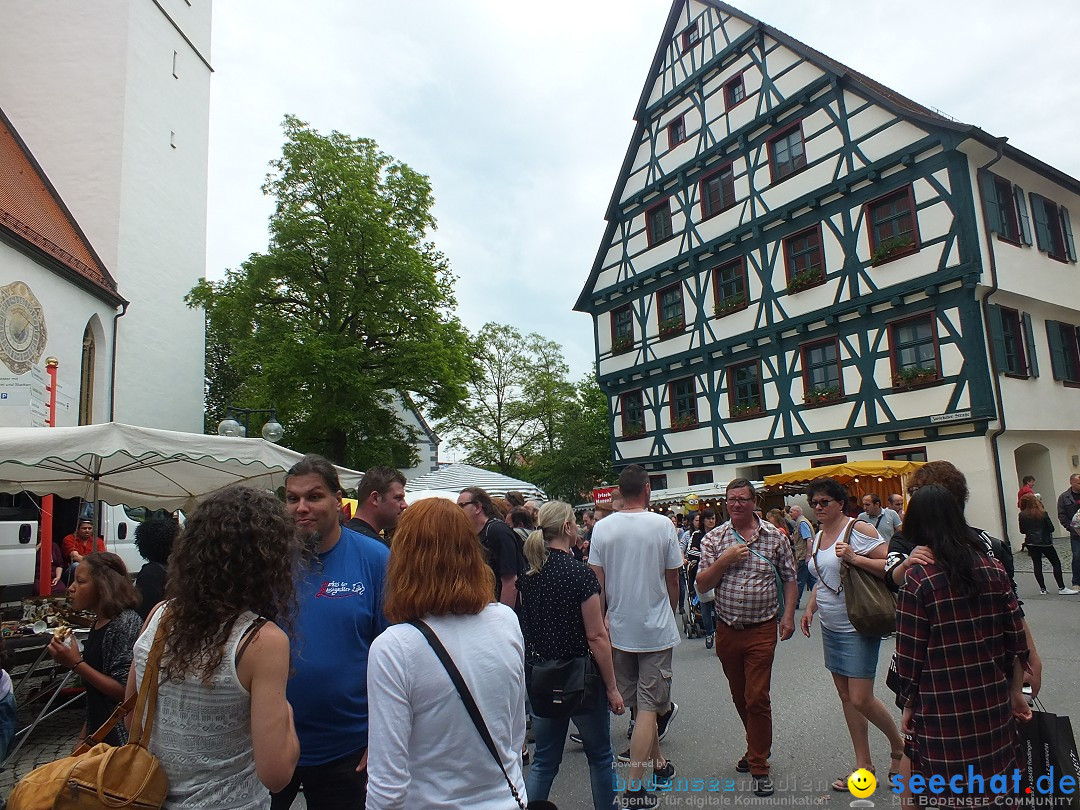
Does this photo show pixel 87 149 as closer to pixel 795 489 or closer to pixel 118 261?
pixel 118 261

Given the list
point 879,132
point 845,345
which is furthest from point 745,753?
point 879,132

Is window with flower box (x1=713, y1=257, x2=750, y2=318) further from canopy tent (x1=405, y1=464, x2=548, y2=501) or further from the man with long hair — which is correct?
the man with long hair

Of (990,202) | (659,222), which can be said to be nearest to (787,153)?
(659,222)

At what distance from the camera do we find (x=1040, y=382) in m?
17.8

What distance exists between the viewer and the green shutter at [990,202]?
1697 centimetres

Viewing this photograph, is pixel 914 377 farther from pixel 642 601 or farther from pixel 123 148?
pixel 123 148

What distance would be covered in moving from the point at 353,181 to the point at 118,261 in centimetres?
739

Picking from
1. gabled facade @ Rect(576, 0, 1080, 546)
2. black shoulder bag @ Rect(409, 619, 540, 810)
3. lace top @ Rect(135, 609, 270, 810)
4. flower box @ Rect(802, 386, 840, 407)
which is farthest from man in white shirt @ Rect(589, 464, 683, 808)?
flower box @ Rect(802, 386, 840, 407)

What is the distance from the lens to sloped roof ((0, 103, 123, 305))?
1803cm

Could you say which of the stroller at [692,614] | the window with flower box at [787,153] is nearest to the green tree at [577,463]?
the window with flower box at [787,153]

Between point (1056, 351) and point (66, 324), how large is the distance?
2489 cm

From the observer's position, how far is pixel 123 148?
22.6 m

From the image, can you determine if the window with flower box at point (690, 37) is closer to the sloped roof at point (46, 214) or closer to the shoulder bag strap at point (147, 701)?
the sloped roof at point (46, 214)

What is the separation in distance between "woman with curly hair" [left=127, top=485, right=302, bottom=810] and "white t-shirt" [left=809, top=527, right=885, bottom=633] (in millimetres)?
3405
